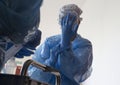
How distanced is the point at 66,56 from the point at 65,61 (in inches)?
0.9

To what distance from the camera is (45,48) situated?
45.0 inches

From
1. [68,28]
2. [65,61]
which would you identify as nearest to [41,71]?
[65,61]

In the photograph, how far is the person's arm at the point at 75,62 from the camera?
41.4 inches

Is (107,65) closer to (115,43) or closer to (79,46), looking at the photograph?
(115,43)

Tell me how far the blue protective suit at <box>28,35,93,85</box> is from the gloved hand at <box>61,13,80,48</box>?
0.04 metres

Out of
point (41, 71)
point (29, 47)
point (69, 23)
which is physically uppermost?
point (69, 23)

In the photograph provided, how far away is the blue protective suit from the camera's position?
1056 millimetres

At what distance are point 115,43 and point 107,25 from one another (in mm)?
212

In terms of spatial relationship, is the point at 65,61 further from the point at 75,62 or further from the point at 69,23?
the point at 69,23

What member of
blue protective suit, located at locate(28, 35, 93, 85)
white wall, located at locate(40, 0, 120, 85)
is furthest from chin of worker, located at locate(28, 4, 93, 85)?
white wall, located at locate(40, 0, 120, 85)

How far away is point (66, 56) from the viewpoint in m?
1.06

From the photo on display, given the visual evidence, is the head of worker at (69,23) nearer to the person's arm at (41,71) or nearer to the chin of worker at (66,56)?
the chin of worker at (66,56)

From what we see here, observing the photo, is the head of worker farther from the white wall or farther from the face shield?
the white wall

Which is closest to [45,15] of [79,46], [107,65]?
[107,65]
